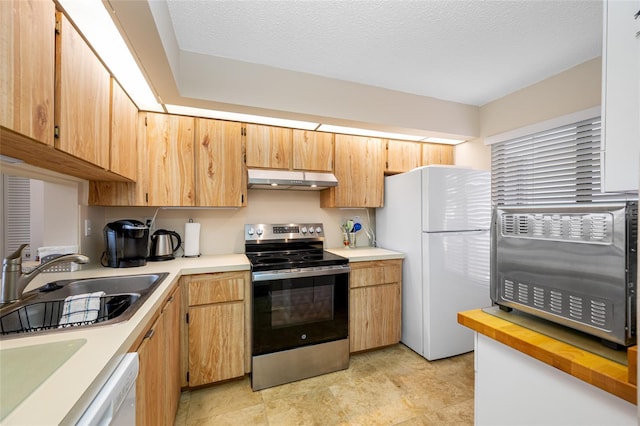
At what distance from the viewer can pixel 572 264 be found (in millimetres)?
927

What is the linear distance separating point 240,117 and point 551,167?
2.66 metres

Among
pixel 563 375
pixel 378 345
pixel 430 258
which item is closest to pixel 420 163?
pixel 430 258

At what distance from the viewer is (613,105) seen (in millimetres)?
863

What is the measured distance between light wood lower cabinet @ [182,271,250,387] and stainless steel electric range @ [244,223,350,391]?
106mm

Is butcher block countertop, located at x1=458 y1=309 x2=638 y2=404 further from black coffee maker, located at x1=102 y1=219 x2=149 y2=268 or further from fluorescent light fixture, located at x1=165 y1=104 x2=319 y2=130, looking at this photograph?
black coffee maker, located at x1=102 y1=219 x2=149 y2=268

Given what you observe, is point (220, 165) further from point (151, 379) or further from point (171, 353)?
point (151, 379)

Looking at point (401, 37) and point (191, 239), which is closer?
point (401, 37)

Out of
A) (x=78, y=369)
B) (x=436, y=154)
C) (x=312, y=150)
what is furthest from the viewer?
(x=436, y=154)

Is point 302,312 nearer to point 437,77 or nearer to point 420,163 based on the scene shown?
point 420,163

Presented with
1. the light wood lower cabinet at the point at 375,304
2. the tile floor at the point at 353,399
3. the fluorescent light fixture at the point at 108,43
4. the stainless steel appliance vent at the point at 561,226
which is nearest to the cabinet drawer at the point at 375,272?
the light wood lower cabinet at the point at 375,304

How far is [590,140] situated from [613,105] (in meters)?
1.64

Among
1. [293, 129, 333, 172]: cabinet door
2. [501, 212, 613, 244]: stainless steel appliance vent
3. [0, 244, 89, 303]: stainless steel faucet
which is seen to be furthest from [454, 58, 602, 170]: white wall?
[0, 244, 89, 303]: stainless steel faucet

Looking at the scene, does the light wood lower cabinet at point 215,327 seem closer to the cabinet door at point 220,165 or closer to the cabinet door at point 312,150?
the cabinet door at point 220,165

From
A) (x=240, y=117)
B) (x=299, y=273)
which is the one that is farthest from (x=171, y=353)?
(x=240, y=117)
